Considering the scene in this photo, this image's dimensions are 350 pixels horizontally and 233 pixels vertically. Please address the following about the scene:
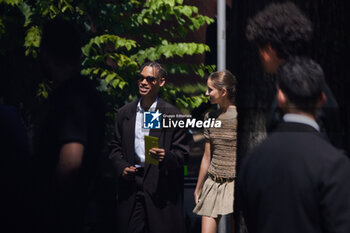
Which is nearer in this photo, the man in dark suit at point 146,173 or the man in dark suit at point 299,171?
the man in dark suit at point 299,171

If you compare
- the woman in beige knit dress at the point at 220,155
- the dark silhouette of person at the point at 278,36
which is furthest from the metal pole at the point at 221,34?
the dark silhouette of person at the point at 278,36

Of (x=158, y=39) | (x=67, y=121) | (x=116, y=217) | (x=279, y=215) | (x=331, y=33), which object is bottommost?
(x=116, y=217)

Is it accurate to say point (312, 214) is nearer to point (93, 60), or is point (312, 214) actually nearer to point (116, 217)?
point (116, 217)

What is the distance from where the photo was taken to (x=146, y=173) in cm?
457

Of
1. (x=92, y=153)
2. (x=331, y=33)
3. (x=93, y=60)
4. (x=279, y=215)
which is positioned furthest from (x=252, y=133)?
(x=93, y=60)

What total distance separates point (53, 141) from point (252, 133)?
46.7 inches

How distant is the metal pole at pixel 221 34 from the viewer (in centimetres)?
538

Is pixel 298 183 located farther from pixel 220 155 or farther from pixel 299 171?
pixel 220 155

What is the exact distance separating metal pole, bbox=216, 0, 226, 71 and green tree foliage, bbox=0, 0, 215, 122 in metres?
0.17

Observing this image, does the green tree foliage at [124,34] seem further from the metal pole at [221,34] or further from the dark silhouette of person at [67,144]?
the dark silhouette of person at [67,144]

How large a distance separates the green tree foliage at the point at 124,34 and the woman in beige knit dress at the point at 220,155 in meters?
0.89

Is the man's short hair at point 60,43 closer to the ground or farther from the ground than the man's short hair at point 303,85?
farther from the ground

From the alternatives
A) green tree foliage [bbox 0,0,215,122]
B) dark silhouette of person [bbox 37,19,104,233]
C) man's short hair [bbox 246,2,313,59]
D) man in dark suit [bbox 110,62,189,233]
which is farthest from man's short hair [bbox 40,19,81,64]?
green tree foliage [bbox 0,0,215,122]

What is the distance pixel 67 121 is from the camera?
2672 millimetres
